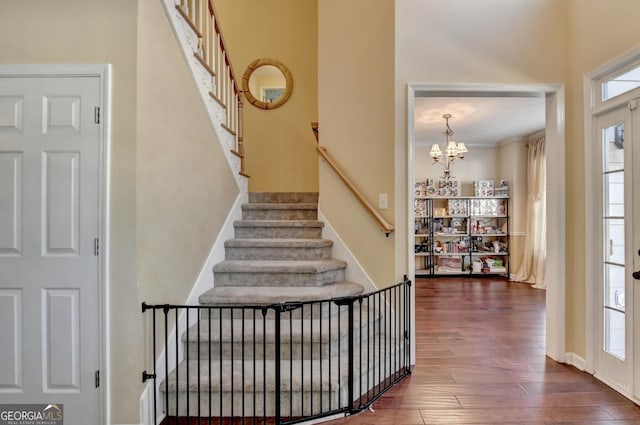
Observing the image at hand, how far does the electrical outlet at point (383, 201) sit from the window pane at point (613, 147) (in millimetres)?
1700

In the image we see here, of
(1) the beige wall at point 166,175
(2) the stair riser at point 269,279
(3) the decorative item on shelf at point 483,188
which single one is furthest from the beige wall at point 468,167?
(1) the beige wall at point 166,175

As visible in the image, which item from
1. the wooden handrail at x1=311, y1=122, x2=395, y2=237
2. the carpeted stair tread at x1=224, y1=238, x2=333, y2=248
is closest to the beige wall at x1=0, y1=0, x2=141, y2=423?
the carpeted stair tread at x1=224, y1=238, x2=333, y2=248

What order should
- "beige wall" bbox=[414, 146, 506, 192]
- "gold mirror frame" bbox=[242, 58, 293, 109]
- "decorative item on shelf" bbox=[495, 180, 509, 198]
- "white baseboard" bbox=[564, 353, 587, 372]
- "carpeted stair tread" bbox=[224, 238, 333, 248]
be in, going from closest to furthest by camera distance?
"white baseboard" bbox=[564, 353, 587, 372], "carpeted stair tread" bbox=[224, 238, 333, 248], "gold mirror frame" bbox=[242, 58, 293, 109], "decorative item on shelf" bbox=[495, 180, 509, 198], "beige wall" bbox=[414, 146, 506, 192]

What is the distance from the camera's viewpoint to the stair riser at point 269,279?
2682mm

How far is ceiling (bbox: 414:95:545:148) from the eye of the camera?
13.8 feet

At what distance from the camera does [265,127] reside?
190 inches

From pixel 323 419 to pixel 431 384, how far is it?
0.93 m

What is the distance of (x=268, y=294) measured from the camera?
242 cm

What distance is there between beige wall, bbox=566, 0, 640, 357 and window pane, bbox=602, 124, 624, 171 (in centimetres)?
16

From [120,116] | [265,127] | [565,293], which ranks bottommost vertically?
[565,293]

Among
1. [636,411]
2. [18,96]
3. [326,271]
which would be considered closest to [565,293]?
[636,411]

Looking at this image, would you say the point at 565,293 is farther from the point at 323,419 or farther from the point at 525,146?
the point at 525,146

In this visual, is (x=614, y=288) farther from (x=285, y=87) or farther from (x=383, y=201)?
(x=285, y=87)

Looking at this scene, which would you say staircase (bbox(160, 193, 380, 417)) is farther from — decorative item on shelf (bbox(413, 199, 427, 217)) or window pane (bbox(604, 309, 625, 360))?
decorative item on shelf (bbox(413, 199, 427, 217))
